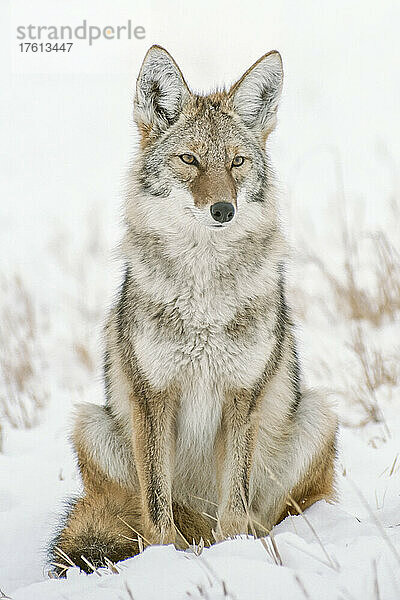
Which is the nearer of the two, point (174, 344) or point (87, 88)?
point (174, 344)

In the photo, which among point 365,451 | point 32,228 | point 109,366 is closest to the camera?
point 109,366

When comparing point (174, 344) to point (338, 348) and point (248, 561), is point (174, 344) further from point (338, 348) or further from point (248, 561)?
point (338, 348)

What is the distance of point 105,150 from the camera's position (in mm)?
15742

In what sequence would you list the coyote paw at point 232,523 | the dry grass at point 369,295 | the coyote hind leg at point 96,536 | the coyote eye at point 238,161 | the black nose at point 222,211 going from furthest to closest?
the dry grass at point 369,295, the coyote eye at point 238,161, the coyote paw at point 232,523, the black nose at point 222,211, the coyote hind leg at point 96,536

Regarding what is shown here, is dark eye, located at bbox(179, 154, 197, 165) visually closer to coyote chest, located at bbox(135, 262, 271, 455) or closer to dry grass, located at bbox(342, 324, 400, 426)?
coyote chest, located at bbox(135, 262, 271, 455)

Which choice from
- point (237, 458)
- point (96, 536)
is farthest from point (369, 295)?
point (96, 536)

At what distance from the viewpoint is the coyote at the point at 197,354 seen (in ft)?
11.3

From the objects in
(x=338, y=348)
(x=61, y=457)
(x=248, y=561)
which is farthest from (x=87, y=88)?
(x=248, y=561)

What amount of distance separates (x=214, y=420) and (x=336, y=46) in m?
15.9

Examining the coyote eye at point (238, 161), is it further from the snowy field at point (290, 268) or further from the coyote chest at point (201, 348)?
the snowy field at point (290, 268)

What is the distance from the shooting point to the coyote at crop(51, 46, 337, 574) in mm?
3439

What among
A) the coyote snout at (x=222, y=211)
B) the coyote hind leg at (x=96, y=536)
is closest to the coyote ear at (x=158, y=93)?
the coyote snout at (x=222, y=211)

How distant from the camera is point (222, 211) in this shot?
3.36 m

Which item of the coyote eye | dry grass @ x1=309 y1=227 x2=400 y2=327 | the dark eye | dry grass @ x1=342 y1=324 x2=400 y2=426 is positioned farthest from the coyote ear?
dry grass @ x1=309 y1=227 x2=400 y2=327
